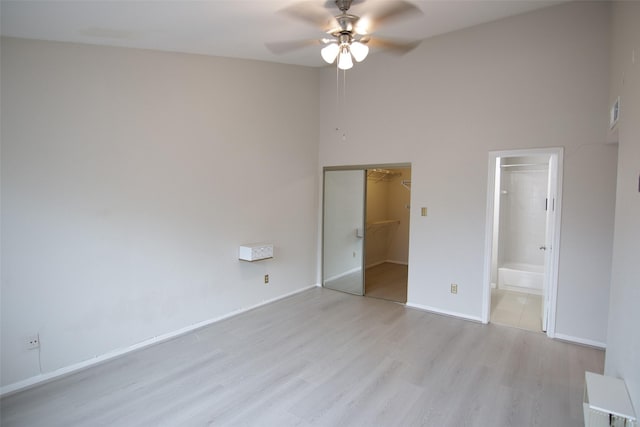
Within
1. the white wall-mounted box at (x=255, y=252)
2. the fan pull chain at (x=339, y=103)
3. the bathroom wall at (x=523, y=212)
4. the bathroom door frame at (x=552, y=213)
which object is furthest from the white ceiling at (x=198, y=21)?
the bathroom wall at (x=523, y=212)

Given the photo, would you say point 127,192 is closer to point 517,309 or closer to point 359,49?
point 359,49

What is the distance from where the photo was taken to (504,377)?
283 centimetres

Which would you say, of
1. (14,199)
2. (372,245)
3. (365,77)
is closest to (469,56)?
(365,77)

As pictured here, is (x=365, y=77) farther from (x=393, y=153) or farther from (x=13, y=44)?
(x=13, y=44)

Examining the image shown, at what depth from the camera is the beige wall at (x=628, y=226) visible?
1865 millimetres

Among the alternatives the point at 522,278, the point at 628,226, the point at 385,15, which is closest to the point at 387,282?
the point at 522,278

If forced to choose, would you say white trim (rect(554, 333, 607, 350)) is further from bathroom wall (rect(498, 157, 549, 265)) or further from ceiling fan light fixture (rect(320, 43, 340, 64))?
ceiling fan light fixture (rect(320, 43, 340, 64))

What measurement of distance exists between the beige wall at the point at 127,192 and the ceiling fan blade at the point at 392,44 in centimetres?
196

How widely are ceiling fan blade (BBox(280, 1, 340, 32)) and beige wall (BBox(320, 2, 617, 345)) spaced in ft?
6.07

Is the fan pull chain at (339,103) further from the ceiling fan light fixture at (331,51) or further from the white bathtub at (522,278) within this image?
the white bathtub at (522,278)

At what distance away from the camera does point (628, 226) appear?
2.11 metres

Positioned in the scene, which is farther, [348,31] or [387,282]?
[387,282]

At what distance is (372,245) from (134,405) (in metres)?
5.29

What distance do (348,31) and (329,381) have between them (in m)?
2.80
